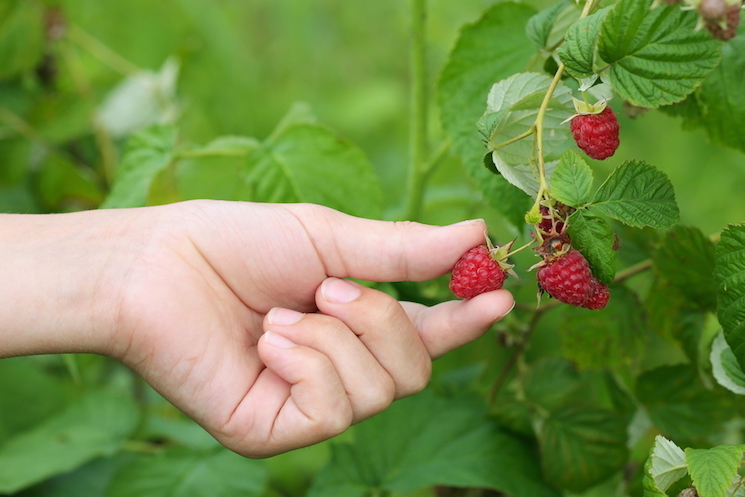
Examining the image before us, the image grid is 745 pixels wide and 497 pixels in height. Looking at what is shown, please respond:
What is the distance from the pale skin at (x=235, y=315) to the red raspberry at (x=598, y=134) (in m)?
0.19

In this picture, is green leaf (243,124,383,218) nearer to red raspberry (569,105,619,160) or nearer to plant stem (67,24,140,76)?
red raspberry (569,105,619,160)

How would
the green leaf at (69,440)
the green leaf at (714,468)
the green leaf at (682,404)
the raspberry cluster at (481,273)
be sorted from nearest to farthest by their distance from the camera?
the green leaf at (714,468) < the raspberry cluster at (481,273) < the green leaf at (682,404) < the green leaf at (69,440)

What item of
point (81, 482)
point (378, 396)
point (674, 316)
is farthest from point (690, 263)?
point (81, 482)

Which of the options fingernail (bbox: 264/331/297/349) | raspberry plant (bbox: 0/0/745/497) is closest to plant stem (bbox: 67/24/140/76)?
raspberry plant (bbox: 0/0/745/497)

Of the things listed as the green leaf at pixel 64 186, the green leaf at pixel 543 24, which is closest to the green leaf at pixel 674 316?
the green leaf at pixel 543 24

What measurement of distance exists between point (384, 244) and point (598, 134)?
0.31 metres

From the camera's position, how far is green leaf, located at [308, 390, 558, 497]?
3.63 feet

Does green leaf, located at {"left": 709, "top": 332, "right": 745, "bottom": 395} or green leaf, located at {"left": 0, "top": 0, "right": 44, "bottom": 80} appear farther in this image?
green leaf, located at {"left": 0, "top": 0, "right": 44, "bottom": 80}

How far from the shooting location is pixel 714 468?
67 cm

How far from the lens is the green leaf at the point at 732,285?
71 cm

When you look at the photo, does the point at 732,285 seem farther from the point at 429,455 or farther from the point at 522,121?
the point at 429,455

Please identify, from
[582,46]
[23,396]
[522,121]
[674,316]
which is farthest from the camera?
[23,396]

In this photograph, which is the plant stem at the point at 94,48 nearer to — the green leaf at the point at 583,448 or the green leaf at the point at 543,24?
the green leaf at the point at 543,24

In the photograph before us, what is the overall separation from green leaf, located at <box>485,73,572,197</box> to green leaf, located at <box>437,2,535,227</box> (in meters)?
0.13
